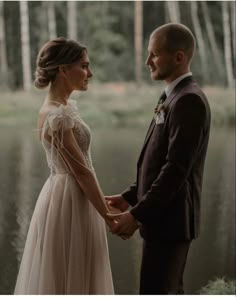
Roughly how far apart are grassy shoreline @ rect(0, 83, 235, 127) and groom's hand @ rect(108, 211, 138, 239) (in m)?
0.90

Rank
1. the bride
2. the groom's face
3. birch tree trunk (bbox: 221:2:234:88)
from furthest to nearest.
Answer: birch tree trunk (bbox: 221:2:234:88)
the bride
the groom's face

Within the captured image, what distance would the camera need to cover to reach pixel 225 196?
10.4ft

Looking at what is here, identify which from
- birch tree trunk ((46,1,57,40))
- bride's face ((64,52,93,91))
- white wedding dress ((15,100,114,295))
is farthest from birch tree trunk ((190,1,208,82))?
white wedding dress ((15,100,114,295))

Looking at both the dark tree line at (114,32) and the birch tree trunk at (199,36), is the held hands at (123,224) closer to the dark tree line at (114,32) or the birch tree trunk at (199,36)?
the dark tree line at (114,32)

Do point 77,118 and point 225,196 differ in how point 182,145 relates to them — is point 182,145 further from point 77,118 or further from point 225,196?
point 225,196

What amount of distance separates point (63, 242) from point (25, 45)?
1250mm

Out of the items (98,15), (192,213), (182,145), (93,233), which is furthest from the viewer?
(98,15)

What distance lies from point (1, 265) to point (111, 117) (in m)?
1.05

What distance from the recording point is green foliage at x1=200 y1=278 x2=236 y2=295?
9.73 feet

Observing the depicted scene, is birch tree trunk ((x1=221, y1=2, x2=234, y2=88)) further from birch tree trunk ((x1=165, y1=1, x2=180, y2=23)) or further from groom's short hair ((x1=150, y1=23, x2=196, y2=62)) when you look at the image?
groom's short hair ((x1=150, y1=23, x2=196, y2=62))

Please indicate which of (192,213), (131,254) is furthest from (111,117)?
(192,213)

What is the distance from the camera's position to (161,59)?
228 centimetres

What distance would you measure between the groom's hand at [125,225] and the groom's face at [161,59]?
2.03 ft

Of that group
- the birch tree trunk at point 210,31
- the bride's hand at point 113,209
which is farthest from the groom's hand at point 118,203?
the birch tree trunk at point 210,31
